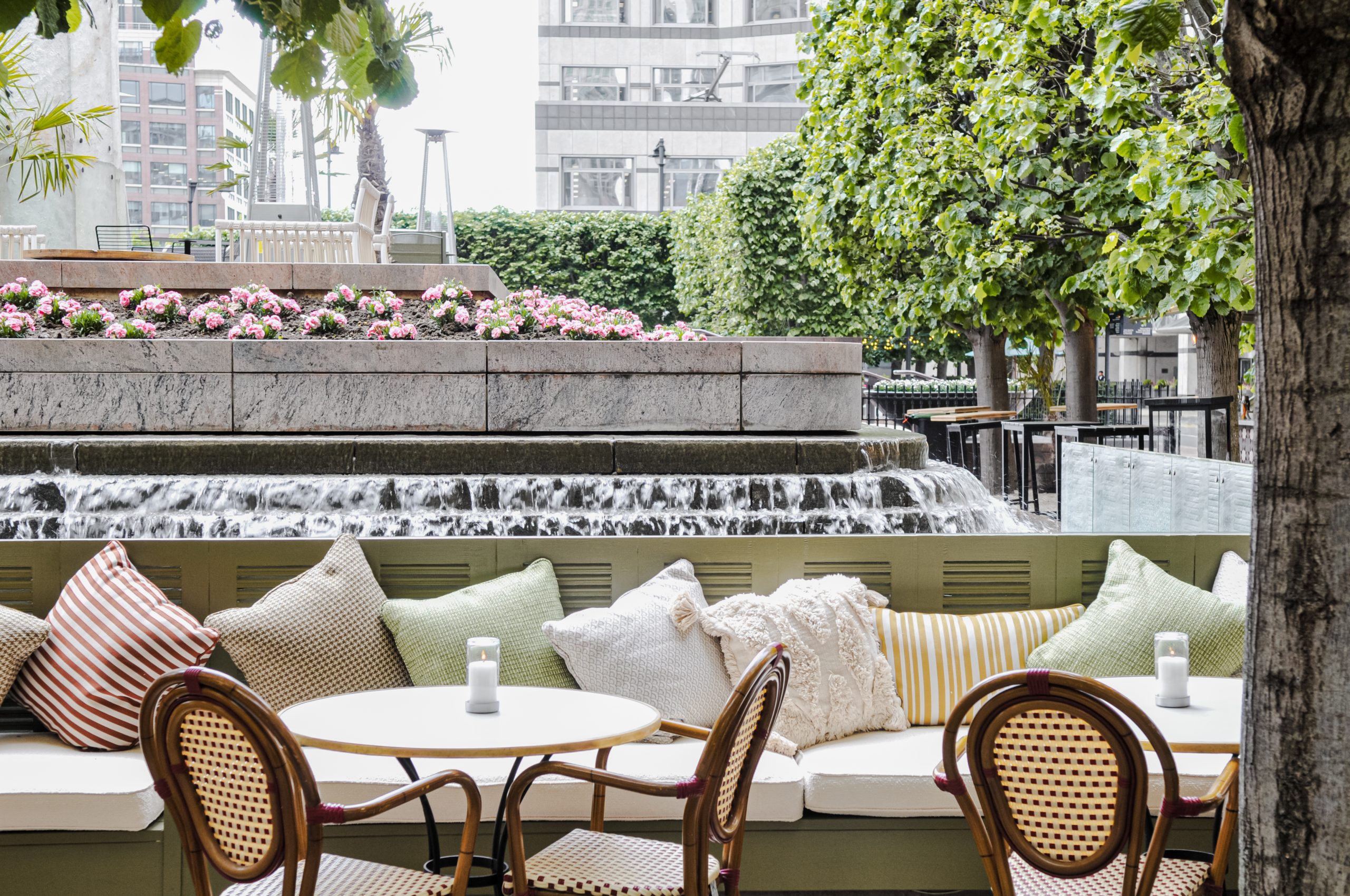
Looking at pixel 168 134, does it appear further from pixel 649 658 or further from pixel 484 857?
pixel 484 857

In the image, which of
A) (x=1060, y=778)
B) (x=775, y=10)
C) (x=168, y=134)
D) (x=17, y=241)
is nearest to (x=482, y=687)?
(x=1060, y=778)

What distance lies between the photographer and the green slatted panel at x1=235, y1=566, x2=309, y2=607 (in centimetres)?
437

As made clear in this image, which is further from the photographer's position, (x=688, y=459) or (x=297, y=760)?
(x=688, y=459)

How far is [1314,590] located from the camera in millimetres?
1690

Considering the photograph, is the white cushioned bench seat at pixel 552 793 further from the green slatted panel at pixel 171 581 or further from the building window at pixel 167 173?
the building window at pixel 167 173

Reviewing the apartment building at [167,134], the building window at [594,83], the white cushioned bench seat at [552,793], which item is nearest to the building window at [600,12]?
the building window at [594,83]

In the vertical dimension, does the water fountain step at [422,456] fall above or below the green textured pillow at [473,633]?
above

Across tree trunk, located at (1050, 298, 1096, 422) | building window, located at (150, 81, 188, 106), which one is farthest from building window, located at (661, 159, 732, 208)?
building window, located at (150, 81, 188, 106)

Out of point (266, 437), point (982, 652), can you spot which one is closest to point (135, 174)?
point (266, 437)

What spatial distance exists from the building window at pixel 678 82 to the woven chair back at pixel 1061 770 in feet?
131

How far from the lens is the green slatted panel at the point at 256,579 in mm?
4367

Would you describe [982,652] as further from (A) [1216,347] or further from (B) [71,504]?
(A) [1216,347]

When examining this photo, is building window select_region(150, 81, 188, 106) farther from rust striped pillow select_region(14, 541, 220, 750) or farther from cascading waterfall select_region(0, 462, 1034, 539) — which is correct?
rust striped pillow select_region(14, 541, 220, 750)

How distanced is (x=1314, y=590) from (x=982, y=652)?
2718mm
